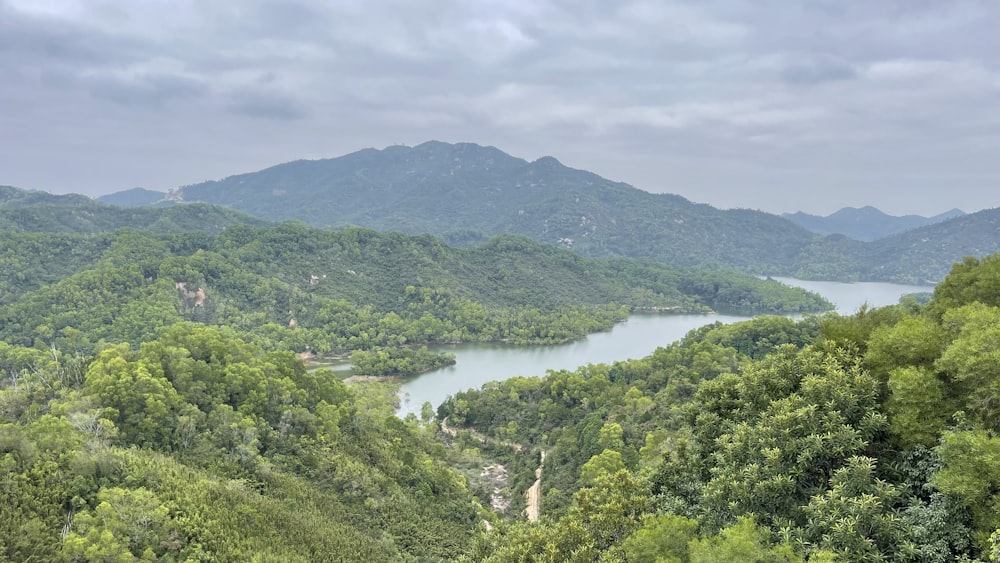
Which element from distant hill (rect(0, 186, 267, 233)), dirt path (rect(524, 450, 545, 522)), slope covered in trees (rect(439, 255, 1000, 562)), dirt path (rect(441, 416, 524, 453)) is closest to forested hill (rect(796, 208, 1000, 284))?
dirt path (rect(441, 416, 524, 453))

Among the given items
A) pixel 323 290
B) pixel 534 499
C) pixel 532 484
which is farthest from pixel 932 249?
pixel 534 499

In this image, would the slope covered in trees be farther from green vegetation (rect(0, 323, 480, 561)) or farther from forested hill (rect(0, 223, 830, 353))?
forested hill (rect(0, 223, 830, 353))

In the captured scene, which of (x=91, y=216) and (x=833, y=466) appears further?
(x=91, y=216)

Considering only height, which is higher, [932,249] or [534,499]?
[932,249]

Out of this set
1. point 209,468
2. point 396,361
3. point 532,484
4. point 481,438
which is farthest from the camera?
point 396,361

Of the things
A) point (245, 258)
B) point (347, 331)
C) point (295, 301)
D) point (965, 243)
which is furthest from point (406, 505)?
point (965, 243)

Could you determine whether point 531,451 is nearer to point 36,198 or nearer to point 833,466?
point 833,466
